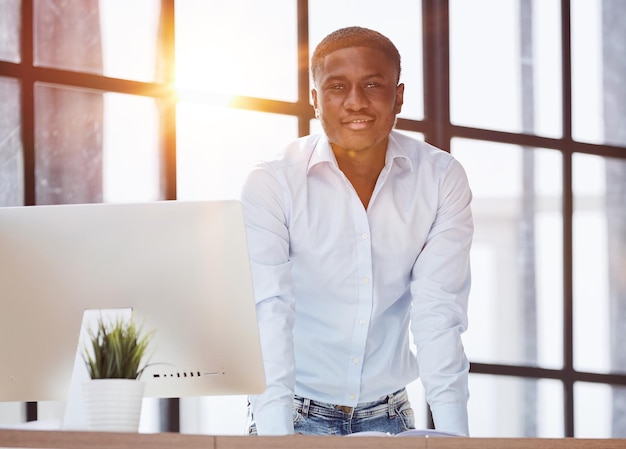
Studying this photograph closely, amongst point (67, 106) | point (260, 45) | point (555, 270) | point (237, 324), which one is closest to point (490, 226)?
point (555, 270)

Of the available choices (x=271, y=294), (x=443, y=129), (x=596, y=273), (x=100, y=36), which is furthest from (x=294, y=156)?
(x=596, y=273)

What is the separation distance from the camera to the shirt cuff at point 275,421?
2242 mm

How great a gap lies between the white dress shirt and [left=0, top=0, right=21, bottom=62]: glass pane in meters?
0.95

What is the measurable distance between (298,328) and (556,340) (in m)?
1.93

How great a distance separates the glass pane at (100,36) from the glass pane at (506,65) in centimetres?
124

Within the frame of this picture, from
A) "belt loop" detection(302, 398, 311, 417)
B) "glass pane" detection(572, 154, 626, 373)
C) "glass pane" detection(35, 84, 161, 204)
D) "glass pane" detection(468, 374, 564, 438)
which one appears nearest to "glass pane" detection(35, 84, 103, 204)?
"glass pane" detection(35, 84, 161, 204)

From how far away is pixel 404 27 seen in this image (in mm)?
4203

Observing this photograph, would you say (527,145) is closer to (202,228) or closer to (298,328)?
(298,328)

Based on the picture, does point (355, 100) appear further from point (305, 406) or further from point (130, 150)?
point (130, 150)

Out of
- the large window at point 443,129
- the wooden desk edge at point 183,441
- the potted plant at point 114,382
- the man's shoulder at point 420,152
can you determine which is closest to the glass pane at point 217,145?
the large window at point 443,129

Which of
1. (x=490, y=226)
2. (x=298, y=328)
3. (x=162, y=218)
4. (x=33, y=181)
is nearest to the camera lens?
(x=162, y=218)

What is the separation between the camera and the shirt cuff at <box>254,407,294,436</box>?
224 cm

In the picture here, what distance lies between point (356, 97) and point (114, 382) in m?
1.15

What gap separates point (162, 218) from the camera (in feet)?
6.50
